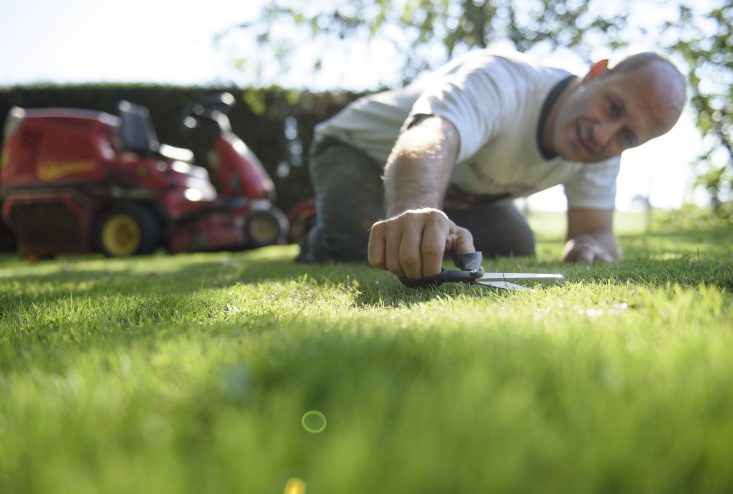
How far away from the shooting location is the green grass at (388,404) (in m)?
0.54

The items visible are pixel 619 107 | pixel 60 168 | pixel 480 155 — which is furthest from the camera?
pixel 60 168

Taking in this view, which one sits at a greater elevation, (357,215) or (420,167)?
(420,167)

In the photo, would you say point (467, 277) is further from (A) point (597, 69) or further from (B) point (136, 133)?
(B) point (136, 133)

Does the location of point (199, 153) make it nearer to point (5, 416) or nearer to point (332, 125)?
point (332, 125)

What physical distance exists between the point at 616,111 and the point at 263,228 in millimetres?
4461

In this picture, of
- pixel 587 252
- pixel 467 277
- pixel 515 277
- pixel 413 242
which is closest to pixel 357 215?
pixel 587 252

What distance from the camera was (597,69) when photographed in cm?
267

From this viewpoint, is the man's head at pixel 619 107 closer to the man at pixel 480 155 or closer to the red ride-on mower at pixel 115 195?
the man at pixel 480 155

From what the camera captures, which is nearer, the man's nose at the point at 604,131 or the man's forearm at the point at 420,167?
the man's forearm at the point at 420,167

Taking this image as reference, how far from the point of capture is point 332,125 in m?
3.65

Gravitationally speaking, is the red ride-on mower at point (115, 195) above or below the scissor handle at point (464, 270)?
below

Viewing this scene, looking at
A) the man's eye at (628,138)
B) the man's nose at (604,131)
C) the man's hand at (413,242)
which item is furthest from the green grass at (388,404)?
the man's eye at (628,138)

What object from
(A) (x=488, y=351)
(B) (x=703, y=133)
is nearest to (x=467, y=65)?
(A) (x=488, y=351)

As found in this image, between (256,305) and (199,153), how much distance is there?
8.74m
